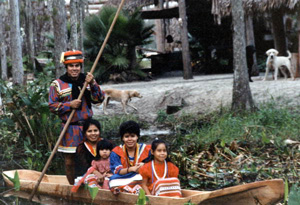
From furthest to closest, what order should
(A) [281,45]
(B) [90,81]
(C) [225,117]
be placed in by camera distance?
(A) [281,45]
(C) [225,117]
(B) [90,81]

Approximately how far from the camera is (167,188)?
434 centimetres

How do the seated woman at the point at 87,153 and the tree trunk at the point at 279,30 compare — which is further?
the tree trunk at the point at 279,30

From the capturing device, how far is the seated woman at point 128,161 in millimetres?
4457

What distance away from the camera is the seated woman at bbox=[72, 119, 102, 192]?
15.9ft

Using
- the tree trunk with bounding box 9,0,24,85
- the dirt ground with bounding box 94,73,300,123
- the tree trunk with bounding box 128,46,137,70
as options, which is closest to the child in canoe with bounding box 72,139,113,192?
the dirt ground with bounding box 94,73,300,123

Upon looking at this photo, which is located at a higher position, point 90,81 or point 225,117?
point 90,81

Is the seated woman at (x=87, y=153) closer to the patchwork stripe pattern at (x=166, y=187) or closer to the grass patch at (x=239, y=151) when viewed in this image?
the patchwork stripe pattern at (x=166, y=187)

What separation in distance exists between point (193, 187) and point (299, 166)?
1316 mm

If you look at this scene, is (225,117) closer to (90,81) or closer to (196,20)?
(90,81)

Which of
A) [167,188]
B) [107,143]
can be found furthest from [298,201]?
[107,143]

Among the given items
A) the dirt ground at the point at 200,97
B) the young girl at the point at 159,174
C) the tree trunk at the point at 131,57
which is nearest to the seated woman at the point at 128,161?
the young girl at the point at 159,174

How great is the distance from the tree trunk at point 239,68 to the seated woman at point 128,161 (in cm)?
425

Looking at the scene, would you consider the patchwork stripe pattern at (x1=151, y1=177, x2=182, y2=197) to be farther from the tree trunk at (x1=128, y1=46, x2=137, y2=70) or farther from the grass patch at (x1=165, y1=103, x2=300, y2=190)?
the tree trunk at (x1=128, y1=46, x2=137, y2=70)

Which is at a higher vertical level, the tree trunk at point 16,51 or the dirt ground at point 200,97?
the tree trunk at point 16,51
